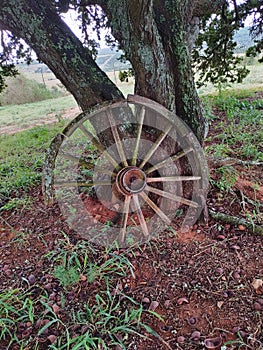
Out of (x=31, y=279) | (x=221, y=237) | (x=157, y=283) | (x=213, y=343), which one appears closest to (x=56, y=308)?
(x=31, y=279)

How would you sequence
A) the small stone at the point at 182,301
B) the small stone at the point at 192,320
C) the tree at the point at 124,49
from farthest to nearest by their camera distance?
the tree at the point at 124,49, the small stone at the point at 182,301, the small stone at the point at 192,320

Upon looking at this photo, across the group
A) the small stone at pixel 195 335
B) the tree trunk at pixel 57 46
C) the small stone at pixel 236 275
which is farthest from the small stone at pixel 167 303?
the tree trunk at pixel 57 46

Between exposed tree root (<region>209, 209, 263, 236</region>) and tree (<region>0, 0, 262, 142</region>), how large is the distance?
0.92 meters

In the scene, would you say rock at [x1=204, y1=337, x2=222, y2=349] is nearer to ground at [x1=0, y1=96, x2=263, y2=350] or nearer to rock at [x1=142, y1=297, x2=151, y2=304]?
ground at [x1=0, y1=96, x2=263, y2=350]

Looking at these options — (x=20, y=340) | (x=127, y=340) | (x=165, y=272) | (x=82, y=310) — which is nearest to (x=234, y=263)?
(x=165, y=272)

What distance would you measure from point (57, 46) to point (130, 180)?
45.7 inches

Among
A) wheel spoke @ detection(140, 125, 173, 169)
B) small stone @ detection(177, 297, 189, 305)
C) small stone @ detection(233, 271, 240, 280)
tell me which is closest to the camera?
small stone @ detection(177, 297, 189, 305)

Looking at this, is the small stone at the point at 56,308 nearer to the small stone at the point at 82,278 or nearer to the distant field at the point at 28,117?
the small stone at the point at 82,278

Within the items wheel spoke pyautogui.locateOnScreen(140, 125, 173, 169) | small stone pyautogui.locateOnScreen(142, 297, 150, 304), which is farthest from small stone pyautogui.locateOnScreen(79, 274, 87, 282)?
wheel spoke pyautogui.locateOnScreen(140, 125, 173, 169)

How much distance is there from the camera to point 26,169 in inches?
154

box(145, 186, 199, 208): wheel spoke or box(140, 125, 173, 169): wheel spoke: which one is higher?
box(140, 125, 173, 169): wheel spoke

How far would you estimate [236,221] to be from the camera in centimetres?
229

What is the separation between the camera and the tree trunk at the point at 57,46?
2.05 metres

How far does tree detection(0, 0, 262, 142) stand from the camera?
201 cm
